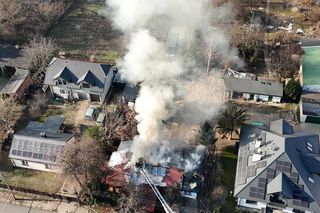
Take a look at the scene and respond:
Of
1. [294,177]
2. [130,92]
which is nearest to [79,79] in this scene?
[130,92]

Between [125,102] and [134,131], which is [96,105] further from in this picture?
[134,131]

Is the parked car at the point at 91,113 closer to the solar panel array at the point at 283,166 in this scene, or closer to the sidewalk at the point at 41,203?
the sidewalk at the point at 41,203

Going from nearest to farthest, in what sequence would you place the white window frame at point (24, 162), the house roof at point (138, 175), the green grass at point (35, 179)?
the house roof at point (138, 175)
the green grass at point (35, 179)
the white window frame at point (24, 162)

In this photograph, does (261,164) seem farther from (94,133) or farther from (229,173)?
(94,133)

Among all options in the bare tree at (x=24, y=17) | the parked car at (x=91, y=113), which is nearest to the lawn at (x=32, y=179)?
the parked car at (x=91, y=113)

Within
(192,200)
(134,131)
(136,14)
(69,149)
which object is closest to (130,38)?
(136,14)

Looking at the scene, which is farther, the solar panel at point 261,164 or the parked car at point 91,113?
the parked car at point 91,113
